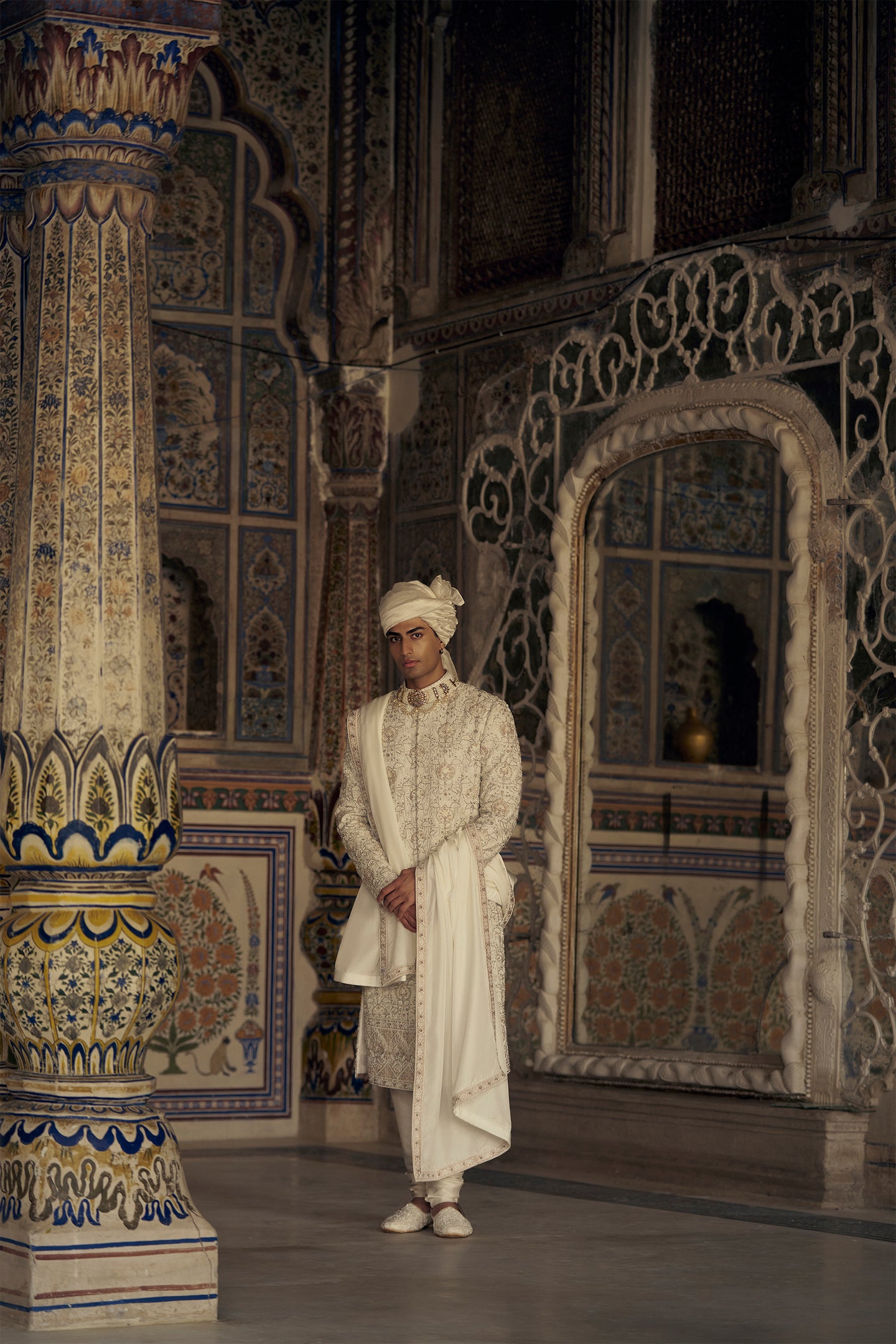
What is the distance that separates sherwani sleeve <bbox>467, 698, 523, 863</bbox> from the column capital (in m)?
1.80

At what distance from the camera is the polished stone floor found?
4.54 meters

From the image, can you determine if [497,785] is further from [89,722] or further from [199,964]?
[199,964]

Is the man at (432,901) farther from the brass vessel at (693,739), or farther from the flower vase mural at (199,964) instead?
the flower vase mural at (199,964)

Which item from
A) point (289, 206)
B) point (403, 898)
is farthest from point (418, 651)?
point (289, 206)

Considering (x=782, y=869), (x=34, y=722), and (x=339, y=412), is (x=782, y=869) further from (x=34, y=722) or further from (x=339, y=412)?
(x=34, y=722)

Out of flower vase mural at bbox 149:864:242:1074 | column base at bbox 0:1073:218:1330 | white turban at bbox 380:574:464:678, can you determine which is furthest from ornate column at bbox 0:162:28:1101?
flower vase mural at bbox 149:864:242:1074

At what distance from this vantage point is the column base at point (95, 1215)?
184 inches

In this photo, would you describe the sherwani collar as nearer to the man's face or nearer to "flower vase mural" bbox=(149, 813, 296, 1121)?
the man's face

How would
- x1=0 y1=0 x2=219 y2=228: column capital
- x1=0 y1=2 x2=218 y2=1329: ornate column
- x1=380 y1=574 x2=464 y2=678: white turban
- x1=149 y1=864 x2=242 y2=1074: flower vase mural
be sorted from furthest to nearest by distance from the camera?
1. x1=149 y1=864 x2=242 y2=1074: flower vase mural
2. x1=380 y1=574 x2=464 y2=678: white turban
3. x1=0 y1=0 x2=219 y2=228: column capital
4. x1=0 y1=2 x2=218 y2=1329: ornate column

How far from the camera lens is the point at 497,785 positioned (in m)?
6.14

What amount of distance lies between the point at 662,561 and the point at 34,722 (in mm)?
3465

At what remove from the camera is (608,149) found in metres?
7.72

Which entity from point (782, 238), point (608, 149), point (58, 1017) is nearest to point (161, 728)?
point (58, 1017)

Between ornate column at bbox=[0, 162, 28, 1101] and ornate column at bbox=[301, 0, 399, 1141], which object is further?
ornate column at bbox=[301, 0, 399, 1141]
